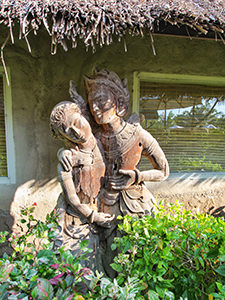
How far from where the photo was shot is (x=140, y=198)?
4.93 ft

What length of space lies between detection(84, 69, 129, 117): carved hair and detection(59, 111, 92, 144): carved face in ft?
0.72

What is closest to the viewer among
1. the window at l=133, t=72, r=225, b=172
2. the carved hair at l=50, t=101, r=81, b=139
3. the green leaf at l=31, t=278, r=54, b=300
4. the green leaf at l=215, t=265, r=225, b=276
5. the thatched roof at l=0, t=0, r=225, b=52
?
the green leaf at l=31, t=278, r=54, b=300

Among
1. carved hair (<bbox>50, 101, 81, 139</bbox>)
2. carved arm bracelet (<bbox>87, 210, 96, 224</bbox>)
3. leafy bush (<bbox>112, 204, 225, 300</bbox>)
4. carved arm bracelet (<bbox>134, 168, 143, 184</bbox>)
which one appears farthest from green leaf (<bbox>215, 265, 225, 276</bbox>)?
carved hair (<bbox>50, 101, 81, 139</bbox>)

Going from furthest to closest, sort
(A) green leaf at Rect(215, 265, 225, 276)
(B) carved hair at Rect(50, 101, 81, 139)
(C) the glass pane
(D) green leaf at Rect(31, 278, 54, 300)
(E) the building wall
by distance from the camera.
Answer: (C) the glass pane → (E) the building wall → (B) carved hair at Rect(50, 101, 81, 139) → (A) green leaf at Rect(215, 265, 225, 276) → (D) green leaf at Rect(31, 278, 54, 300)

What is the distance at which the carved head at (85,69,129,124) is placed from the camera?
52.8 inches

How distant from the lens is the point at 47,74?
6.77ft

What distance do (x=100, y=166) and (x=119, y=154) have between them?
6.3 inches

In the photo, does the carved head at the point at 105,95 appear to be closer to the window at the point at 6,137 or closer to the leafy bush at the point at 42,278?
the leafy bush at the point at 42,278

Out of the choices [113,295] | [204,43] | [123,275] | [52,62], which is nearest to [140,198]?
[123,275]

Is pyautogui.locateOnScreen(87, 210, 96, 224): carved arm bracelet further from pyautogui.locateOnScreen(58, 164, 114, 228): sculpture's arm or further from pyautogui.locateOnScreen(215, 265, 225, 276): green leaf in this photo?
pyautogui.locateOnScreen(215, 265, 225, 276): green leaf

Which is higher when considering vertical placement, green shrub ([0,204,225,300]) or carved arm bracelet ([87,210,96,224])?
carved arm bracelet ([87,210,96,224])

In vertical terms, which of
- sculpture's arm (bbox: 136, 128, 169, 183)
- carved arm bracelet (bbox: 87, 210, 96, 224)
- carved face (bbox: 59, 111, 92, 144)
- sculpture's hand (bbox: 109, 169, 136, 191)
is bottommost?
carved arm bracelet (bbox: 87, 210, 96, 224)

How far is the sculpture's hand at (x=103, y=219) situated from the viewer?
55.5 inches

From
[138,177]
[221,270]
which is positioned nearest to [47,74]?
[138,177]
